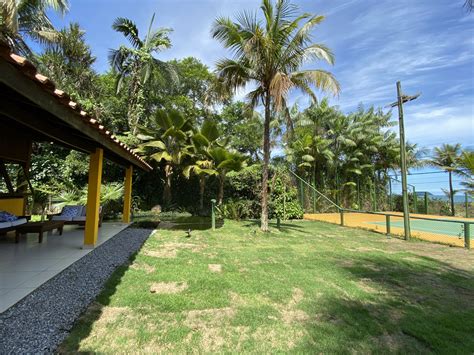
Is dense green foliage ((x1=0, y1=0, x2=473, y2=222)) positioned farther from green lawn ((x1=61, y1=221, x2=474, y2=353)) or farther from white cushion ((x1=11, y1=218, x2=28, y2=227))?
green lawn ((x1=61, y1=221, x2=474, y2=353))

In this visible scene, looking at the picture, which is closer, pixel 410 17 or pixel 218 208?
pixel 410 17

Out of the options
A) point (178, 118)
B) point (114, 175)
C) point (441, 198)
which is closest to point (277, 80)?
point (178, 118)

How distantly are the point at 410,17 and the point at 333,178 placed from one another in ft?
37.0

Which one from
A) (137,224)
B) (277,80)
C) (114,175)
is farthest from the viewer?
(114,175)

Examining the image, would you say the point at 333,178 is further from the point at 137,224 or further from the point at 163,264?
the point at 163,264

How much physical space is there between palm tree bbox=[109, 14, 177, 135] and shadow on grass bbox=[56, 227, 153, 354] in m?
11.7

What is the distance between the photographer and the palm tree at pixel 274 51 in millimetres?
7727

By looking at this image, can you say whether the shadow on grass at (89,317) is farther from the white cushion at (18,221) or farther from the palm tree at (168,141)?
the palm tree at (168,141)

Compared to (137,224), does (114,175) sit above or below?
above

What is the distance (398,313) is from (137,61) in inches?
621

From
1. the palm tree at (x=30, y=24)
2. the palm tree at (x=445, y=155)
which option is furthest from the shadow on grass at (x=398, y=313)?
the palm tree at (x=445, y=155)

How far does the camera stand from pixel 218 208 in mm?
13039

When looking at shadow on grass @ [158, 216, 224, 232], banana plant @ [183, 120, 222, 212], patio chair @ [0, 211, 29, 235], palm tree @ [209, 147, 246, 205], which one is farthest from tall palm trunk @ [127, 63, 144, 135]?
patio chair @ [0, 211, 29, 235]

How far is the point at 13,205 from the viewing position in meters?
7.89
